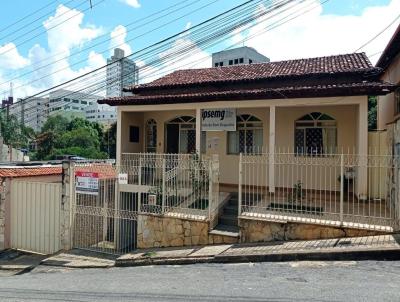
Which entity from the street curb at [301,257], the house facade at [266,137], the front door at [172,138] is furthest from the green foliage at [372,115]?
the street curb at [301,257]

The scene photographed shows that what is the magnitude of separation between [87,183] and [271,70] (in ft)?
27.2

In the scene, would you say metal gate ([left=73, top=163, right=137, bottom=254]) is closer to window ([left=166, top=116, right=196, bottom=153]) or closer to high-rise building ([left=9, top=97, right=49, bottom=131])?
window ([left=166, top=116, right=196, bottom=153])

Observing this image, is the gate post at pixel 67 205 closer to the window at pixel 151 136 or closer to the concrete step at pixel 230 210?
the concrete step at pixel 230 210

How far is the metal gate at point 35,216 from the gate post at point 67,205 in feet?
0.89

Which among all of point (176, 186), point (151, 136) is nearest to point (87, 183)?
point (176, 186)

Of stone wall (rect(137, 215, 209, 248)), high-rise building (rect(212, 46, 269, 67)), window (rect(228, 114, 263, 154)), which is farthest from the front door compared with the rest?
high-rise building (rect(212, 46, 269, 67))

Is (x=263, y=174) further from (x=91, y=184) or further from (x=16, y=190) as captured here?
(x=16, y=190)

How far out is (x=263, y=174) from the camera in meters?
12.4

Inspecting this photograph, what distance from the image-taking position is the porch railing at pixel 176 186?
9.42 meters

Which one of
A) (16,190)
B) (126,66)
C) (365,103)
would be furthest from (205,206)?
(126,66)

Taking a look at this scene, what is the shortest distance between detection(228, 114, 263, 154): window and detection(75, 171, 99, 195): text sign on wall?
5.59 metres

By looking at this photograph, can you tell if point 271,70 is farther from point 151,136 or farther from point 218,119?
point 151,136

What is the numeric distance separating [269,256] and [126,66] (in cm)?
1103

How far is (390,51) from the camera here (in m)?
12.1
